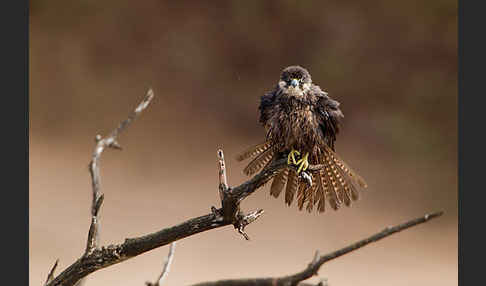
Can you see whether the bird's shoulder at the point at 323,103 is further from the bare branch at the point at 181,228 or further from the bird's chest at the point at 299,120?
the bare branch at the point at 181,228

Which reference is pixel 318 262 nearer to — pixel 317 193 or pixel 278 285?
pixel 278 285

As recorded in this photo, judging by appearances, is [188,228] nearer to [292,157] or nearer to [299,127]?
[292,157]

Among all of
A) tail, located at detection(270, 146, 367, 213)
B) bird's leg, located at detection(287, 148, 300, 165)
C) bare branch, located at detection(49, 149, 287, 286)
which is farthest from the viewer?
tail, located at detection(270, 146, 367, 213)

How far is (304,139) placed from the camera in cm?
238

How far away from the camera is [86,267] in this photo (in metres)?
2.10

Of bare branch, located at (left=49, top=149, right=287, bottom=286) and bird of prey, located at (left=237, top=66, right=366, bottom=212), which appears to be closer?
bare branch, located at (left=49, top=149, right=287, bottom=286)

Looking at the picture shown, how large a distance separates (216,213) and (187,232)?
12 cm

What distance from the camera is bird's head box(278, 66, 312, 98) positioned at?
236cm

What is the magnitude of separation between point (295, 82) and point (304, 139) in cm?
24

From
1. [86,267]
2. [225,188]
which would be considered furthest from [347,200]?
[86,267]

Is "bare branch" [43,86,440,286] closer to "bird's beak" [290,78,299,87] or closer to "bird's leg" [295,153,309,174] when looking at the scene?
"bird's leg" [295,153,309,174]

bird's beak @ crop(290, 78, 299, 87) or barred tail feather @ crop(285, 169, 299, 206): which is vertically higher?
bird's beak @ crop(290, 78, 299, 87)

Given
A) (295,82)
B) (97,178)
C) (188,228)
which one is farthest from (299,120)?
(97,178)

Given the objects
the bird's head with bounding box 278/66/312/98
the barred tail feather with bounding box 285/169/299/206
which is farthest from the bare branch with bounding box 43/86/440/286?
the bird's head with bounding box 278/66/312/98
